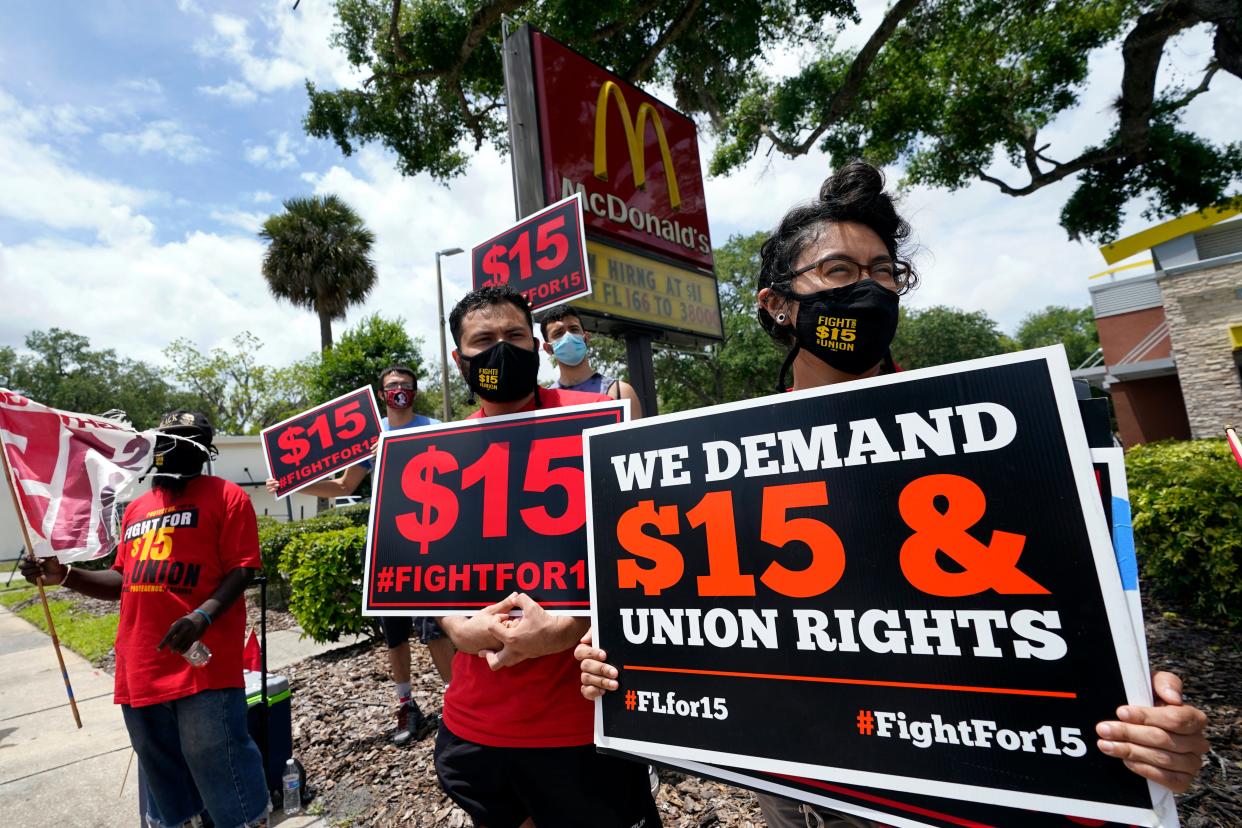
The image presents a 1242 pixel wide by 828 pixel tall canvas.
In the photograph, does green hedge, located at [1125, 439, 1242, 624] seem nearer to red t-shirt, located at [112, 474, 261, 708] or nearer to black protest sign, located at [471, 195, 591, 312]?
black protest sign, located at [471, 195, 591, 312]

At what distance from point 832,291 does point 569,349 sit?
2404mm

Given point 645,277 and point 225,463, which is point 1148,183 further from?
point 225,463

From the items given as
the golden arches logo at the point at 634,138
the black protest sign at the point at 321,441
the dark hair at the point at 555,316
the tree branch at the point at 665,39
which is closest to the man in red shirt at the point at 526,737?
the dark hair at the point at 555,316

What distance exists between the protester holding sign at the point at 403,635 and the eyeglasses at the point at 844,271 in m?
2.68

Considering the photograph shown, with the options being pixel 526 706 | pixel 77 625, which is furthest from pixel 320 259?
pixel 526 706

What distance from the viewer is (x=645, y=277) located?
6.12 m

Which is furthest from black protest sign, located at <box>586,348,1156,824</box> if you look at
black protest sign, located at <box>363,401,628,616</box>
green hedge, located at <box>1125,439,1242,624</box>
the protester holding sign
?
green hedge, located at <box>1125,439,1242,624</box>

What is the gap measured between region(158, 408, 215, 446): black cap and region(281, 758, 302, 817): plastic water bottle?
1981 mm

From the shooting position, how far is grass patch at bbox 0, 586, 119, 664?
820 cm

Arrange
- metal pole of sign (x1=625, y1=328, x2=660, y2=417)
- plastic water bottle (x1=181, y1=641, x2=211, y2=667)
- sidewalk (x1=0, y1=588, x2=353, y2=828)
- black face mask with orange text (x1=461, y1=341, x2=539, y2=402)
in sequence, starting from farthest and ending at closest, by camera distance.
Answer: metal pole of sign (x1=625, y1=328, x2=660, y2=417) → sidewalk (x1=0, y1=588, x2=353, y2=828) → plastic water bottle (x1=181, y1=641, x2=211, y2=667) → black face mask with orange text (x1=461, y1=341, x2=539, y2=402)

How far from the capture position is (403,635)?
4.09 m

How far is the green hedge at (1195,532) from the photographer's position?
4.11 metres

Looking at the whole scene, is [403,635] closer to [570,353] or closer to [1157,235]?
[570,353]

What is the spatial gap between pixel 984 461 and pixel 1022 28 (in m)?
9.31
